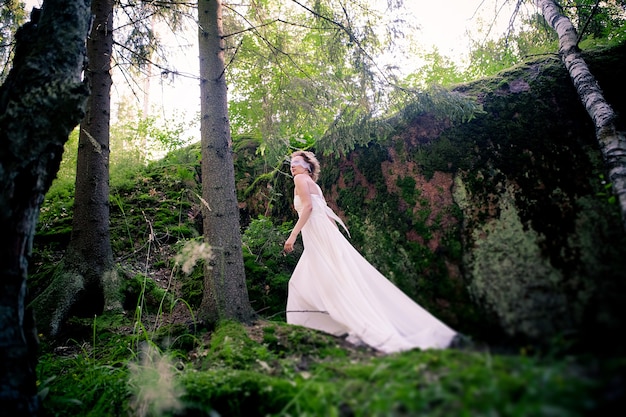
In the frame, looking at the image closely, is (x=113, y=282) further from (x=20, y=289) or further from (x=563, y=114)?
(x=563, y=114)

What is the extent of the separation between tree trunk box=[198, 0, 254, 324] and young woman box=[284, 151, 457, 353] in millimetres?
723

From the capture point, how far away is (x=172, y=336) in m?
4.25

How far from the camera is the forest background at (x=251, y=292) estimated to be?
2225 mm

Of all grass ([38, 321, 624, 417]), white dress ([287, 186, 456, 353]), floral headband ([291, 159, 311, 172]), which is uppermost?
floral headband ([291, 159, 311, 172])

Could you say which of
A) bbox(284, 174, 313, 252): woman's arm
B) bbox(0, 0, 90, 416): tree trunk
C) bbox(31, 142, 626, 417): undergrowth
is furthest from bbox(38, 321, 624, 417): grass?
bbox(284, 174, 313, 252): woman's arm

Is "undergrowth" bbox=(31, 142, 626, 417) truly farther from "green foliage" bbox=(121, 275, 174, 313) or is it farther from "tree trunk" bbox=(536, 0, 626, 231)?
"tree trunk" bbox=(536, 0, 626, 231)

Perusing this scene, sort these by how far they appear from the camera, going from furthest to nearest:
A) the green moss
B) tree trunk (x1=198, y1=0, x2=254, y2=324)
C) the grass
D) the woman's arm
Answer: the woman's arm
tree trunk (x1=198, y1=0, x2=254, y2=324)
the green moss
the grass

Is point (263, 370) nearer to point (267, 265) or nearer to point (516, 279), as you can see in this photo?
point (516, 279)

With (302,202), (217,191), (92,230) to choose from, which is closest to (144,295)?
(92,230)

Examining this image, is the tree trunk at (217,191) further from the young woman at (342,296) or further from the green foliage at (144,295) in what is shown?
the green foliage at (144,295)

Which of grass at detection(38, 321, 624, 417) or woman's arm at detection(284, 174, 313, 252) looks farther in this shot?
woman's arm at detection(284, 174, 313, 252)

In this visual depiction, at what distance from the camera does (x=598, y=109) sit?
386cm

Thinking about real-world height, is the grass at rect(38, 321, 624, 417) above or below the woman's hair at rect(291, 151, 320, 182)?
below

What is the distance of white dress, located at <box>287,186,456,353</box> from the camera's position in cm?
308
